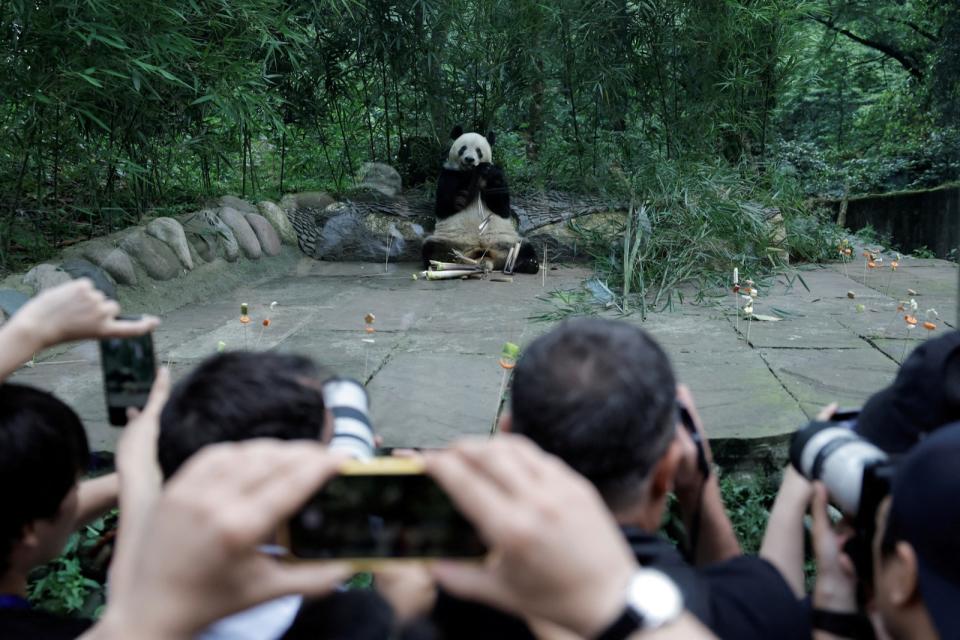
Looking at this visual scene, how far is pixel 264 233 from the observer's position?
18.9ft

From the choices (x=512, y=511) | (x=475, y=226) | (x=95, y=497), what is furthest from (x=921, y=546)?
(x=475, y=226)

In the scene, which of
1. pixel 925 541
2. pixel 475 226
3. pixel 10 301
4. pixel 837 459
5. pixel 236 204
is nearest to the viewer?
pixel 925 541

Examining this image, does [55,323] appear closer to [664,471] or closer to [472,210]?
[664,471]

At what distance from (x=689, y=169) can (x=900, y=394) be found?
4434 mm

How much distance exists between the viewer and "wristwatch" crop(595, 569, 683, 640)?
598 millimetres

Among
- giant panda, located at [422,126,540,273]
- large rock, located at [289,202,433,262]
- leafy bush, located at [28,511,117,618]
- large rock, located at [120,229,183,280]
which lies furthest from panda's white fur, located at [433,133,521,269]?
leafy bush, located at [28,511,117,618]

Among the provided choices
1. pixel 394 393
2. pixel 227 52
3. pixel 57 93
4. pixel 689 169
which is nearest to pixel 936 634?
pixel 394 393

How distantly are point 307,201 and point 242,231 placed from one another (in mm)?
1369

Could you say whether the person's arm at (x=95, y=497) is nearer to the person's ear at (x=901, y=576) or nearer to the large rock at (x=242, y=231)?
the person's ear at (x=901, y=576)

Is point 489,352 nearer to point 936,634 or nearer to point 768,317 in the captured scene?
point 768,317

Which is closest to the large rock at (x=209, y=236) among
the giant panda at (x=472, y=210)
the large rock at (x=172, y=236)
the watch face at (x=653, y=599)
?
the large rock at (x=172, y=236)

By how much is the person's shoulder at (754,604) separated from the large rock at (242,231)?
4.82 meters

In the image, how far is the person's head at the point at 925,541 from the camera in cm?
82

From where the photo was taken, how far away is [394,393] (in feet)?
8.62
